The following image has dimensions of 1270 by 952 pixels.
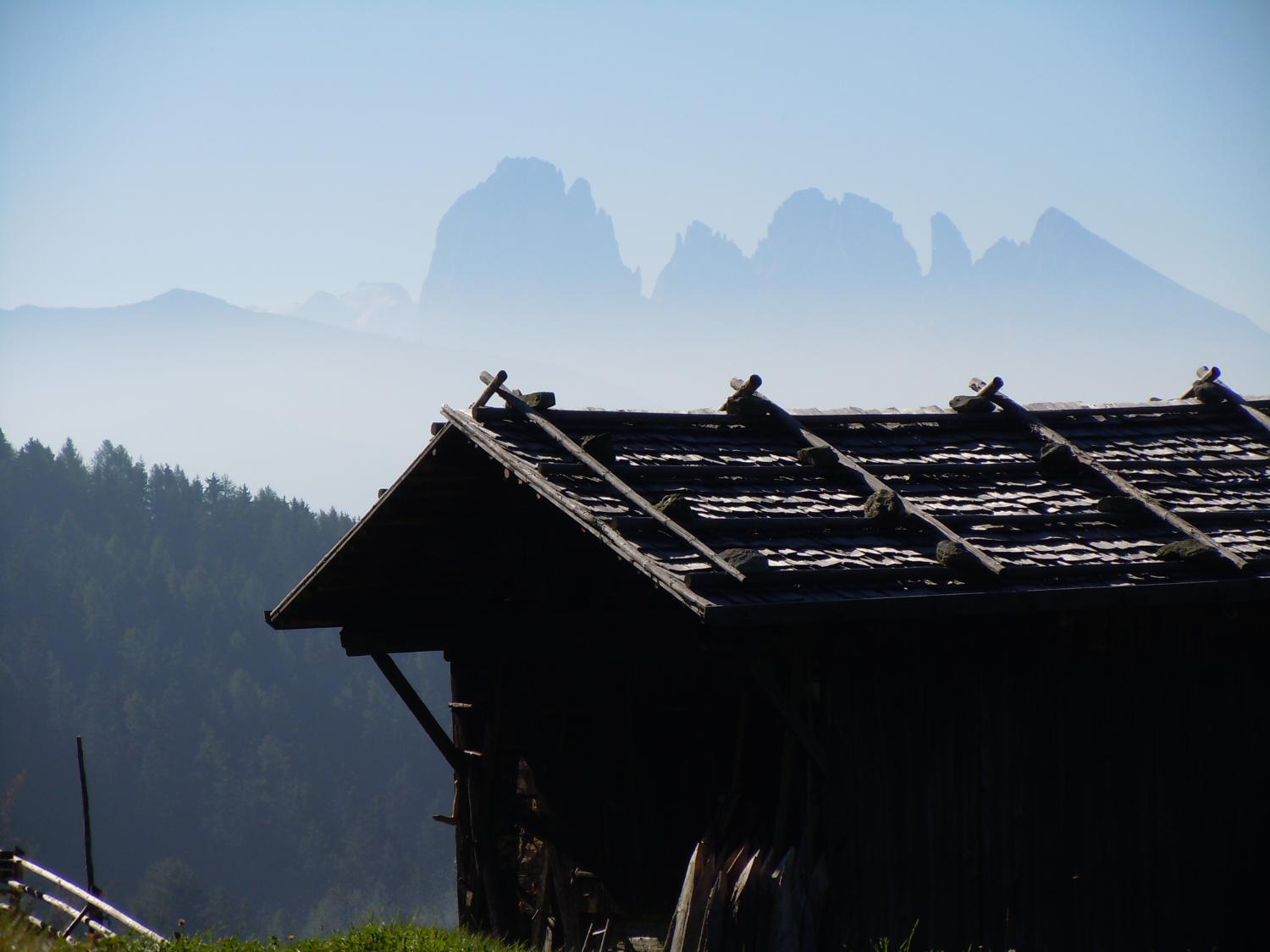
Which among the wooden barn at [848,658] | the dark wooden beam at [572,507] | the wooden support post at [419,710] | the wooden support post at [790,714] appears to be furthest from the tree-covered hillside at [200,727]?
the wooden support post at [790,714]

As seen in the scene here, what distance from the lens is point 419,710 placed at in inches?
485

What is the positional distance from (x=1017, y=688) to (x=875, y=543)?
145 centimetres

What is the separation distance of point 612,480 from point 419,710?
12.4ft

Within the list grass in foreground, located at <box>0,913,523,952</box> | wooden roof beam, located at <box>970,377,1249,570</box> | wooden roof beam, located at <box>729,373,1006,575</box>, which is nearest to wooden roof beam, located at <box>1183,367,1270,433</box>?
wooden roof beam, located at <box>970,377,1249,570</box>

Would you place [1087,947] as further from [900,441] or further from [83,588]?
[83,588]

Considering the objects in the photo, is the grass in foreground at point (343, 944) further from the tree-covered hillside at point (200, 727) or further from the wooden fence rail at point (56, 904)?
the tree-covered hillside at point (200, 727)

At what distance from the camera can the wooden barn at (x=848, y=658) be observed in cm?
891

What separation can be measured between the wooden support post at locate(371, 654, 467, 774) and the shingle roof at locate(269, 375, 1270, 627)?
0.97 m

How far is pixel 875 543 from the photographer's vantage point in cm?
937

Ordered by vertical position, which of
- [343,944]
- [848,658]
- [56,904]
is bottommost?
[56,904]

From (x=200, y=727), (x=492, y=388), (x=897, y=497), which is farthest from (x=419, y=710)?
(x=200, y=727)

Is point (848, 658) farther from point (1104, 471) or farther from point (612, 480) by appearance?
point (1104, 471)

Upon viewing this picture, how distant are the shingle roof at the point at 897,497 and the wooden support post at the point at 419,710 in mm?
967

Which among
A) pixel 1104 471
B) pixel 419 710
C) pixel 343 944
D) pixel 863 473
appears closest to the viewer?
pixel 343 944
